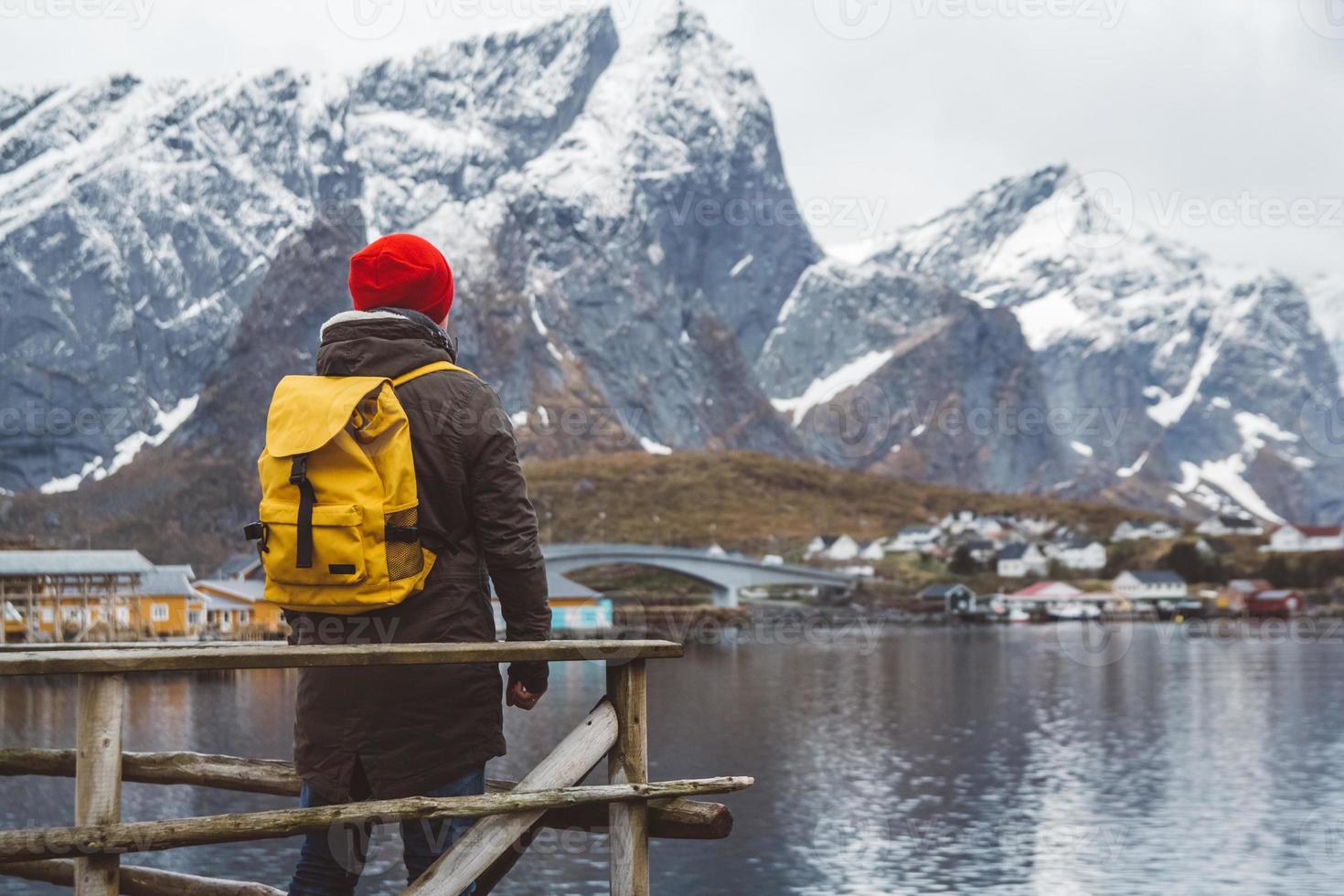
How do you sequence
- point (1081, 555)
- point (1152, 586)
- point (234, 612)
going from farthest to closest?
point (1081, 555), point (1152, 586), point (234, 612)

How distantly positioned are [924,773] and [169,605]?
220 ft

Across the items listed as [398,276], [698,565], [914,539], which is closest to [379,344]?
[398,276]

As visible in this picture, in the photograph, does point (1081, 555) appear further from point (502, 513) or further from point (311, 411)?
point (311, 411)

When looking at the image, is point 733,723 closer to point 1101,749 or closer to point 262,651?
point 1101,749

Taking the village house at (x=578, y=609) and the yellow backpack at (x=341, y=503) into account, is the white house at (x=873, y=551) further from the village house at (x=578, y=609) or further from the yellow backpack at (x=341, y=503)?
the yellow backpack at (x=341, y=503)

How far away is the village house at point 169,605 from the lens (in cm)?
8712

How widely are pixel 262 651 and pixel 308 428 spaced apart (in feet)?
2.63

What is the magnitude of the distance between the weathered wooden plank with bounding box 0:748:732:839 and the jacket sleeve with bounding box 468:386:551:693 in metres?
0.92

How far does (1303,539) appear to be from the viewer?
7180 inches

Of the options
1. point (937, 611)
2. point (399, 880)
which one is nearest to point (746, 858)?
point (399, 880)

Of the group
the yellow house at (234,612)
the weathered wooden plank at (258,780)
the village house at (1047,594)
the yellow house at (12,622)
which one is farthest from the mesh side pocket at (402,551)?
the village house at (1047,594)

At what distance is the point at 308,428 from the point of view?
5.27 m

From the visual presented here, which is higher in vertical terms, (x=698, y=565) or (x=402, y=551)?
(x=698, y=565)

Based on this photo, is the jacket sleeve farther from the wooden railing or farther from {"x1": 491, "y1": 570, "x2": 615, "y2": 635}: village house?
{"x1": 491, "y1": 570, "x2": 615, "y2": 635}: village house
